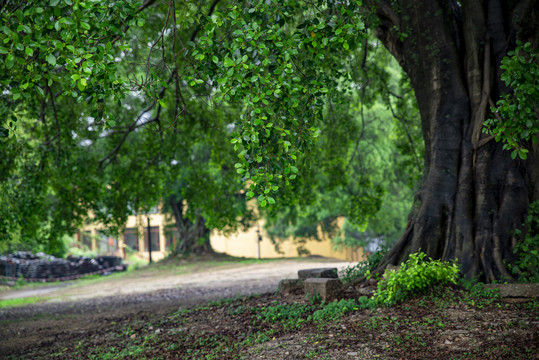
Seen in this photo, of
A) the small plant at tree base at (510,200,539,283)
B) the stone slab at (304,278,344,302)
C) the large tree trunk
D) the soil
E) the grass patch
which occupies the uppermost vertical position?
the large tree trunk

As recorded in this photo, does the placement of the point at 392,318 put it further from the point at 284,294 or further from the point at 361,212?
the point at 361,212

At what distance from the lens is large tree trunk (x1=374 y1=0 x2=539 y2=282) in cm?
647

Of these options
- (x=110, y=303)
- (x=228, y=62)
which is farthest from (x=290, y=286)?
(x=110, y=303)

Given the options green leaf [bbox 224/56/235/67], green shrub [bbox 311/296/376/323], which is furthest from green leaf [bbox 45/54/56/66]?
green shrub [bbox 311/296/376/323]

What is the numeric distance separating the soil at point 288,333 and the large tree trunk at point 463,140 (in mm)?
1094

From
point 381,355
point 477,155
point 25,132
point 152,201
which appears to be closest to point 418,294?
point 381,355

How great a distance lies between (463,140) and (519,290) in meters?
2.40

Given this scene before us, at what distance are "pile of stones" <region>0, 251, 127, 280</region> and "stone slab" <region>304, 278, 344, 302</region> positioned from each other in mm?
17813

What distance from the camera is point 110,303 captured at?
11.8 metres

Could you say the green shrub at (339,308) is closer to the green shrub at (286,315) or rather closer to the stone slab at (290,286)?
the green shrub at (286,315)

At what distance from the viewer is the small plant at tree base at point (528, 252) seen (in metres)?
6.00

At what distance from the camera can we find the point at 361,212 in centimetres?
1158

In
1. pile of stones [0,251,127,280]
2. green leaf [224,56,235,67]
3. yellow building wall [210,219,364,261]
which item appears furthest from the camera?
yellow building wall [210,219,364,261]

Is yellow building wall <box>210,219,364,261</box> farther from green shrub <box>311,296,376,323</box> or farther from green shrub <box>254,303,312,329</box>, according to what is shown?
green shrub <box>311,296,376,323</box>
